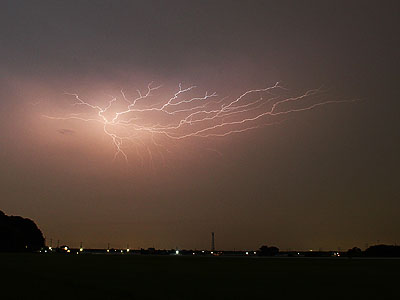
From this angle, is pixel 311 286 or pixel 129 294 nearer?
pixel 129 294

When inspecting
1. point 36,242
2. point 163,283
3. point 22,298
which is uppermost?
point 36,242

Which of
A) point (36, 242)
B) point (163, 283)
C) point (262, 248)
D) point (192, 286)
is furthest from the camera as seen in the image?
point (262, 248)

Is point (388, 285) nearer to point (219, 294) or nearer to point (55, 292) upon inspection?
point (219, 294)

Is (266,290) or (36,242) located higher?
(36,242)

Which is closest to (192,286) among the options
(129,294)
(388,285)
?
(129,294)

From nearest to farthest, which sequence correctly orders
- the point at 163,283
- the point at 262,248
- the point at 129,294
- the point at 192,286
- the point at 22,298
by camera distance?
the point at 22,298 → the point at 129,294 → the point at 192,286 → the point at 163,283 → the point at 262,248

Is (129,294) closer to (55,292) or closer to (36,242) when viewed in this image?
(55,292)
